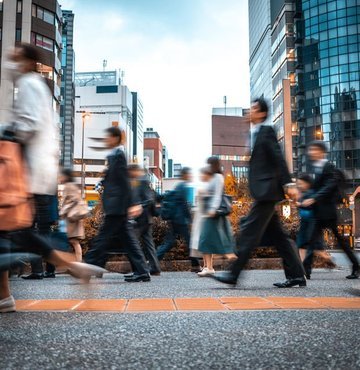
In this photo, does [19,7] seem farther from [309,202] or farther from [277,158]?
[277,158]

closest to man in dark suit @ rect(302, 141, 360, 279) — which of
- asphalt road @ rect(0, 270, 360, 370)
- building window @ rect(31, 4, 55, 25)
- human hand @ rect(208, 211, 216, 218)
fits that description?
human hand @ rect(208, 211, 216, 218)

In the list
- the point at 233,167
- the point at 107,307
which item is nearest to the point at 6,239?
the point at 107,307

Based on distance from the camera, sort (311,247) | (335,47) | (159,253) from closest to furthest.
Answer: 1. (311,247)
2. (159,253)
3. (335,47)

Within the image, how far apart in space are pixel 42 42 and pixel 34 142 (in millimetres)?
53246

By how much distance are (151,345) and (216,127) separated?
132705 millimetres

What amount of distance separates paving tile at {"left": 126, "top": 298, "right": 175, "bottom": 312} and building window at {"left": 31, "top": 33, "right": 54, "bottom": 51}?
51.9 m

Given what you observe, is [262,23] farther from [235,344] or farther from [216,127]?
Answer: [235,344]

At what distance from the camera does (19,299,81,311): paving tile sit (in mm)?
4062

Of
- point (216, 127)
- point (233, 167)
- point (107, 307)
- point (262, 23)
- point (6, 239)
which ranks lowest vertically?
point (107, 307)

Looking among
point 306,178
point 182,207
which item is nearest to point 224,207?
point 182,207

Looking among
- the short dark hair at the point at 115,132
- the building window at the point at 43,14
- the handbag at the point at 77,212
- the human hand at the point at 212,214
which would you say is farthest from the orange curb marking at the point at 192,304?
the building window at the point at 43,14

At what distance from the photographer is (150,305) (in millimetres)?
4355

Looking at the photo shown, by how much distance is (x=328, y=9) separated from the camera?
78.4 metres

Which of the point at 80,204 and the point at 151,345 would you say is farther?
the point at 80,204
